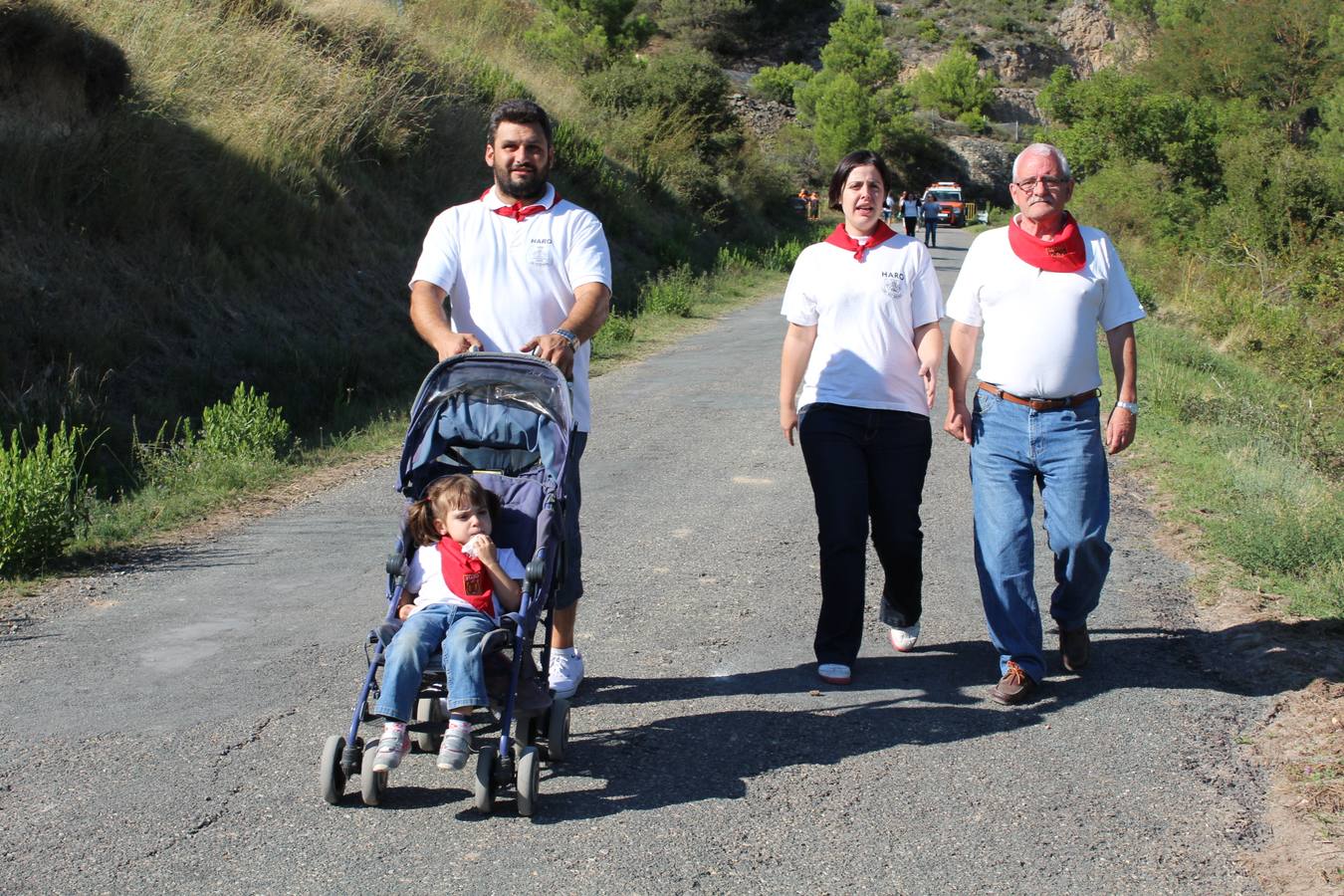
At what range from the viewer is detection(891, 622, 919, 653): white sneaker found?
5.90 meters

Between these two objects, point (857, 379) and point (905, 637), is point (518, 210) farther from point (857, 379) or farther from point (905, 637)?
point (905, 637)

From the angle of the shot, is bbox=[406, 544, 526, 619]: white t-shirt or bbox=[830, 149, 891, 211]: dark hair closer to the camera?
bbox=[406, 544, 526, 619]: white t-shirt

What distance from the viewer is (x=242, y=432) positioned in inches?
408

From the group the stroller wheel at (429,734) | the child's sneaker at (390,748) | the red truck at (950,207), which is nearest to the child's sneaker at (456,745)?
the child's sneaker at (390,748)

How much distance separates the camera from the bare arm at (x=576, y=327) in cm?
456

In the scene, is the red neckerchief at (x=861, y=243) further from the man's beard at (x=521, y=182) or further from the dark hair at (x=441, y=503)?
the dark hair at (x=441, y=503)

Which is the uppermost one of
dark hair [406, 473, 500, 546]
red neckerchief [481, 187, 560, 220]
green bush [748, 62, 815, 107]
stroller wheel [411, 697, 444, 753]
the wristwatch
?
green bush [748, 62, 815, 107]

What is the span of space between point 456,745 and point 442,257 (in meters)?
1.80

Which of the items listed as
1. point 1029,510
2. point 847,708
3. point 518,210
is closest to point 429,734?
point 847,708

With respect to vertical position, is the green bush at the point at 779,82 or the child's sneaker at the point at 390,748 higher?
the green bush at the point at 779,82

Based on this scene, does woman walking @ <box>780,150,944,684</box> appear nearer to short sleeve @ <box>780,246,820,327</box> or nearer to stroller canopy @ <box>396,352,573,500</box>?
short sleeve @ <box>780,246,820,327</box>

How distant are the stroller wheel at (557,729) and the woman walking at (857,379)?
1.38 meters

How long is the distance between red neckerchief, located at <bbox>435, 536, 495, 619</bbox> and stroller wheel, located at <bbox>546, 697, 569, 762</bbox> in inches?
15.2

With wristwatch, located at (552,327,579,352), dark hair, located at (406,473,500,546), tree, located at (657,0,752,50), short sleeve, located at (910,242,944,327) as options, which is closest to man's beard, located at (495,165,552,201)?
wristwatch, located at (552,327,579,352)
